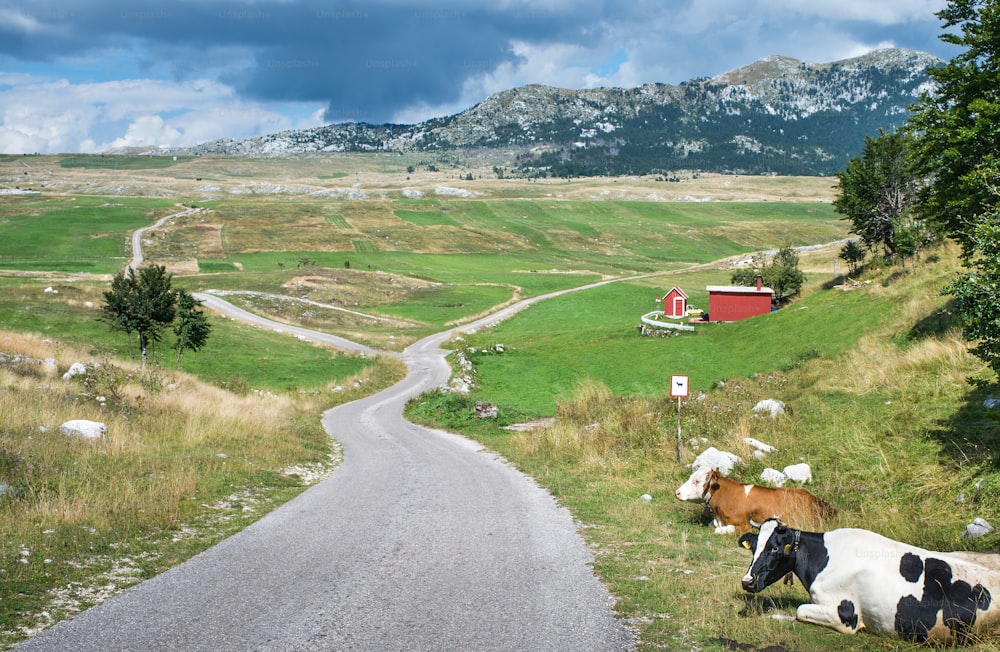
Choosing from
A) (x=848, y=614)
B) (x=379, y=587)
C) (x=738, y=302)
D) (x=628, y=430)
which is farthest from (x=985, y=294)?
(x=738, y=302)

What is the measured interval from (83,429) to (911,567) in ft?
52.1

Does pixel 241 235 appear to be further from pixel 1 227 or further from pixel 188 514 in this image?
pixel 188 514

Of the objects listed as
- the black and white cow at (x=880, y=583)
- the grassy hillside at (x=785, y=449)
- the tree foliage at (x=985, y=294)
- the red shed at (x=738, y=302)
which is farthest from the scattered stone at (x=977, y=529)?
the red shed at (x=738, y=302)

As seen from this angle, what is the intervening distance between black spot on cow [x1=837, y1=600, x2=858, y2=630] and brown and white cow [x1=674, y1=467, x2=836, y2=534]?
411cm

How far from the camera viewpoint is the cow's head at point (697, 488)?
13.6 meters

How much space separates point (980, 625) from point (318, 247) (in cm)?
15885

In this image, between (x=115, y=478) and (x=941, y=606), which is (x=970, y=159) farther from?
(x=115, y=478)

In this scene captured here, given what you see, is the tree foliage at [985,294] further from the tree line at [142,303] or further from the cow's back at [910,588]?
the tree line at [142,303]

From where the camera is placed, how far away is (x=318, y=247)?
516 ft

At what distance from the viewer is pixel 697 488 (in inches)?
535

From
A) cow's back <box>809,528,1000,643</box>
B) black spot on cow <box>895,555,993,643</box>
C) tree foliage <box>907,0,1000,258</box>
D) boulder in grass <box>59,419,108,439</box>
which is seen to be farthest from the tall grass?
tree foliage <box>907,0,1000,258</box>

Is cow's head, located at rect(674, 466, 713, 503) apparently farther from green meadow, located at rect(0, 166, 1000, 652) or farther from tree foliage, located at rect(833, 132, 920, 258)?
tree foliage, located at rect(833, 132, 920, 258)

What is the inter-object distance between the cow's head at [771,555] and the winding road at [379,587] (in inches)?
69.1

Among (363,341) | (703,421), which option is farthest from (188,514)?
(363,341)
